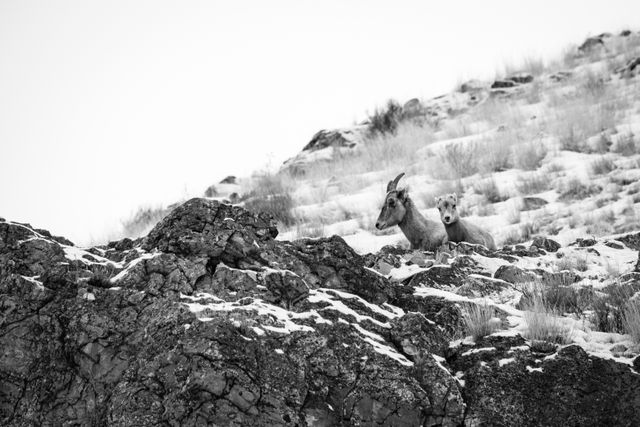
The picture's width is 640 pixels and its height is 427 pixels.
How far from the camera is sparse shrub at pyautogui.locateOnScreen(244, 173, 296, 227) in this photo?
14586 millimetres

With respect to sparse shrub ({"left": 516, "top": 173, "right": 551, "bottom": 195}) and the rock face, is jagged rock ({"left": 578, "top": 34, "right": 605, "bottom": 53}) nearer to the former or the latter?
sparse shrub ({"left": 516, "top": 173, "right": 551, "bottom": 195})

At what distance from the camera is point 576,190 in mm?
13695

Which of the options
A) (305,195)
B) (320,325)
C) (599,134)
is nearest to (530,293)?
(320,325)

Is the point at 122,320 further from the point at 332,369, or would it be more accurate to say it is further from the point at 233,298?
the point at 332,369

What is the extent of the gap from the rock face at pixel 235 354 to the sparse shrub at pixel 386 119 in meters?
16.9

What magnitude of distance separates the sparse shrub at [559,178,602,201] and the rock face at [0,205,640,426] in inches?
322

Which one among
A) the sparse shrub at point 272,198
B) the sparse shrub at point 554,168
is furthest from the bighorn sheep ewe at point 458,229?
the sparse shrub at point 554,168

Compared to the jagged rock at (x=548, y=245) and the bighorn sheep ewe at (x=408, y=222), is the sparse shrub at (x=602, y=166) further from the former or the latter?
the jagged rock at (x=548, y=245)

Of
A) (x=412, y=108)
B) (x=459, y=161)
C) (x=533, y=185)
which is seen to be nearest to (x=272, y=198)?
(x=459, y=161)

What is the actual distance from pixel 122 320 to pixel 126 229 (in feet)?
37.3

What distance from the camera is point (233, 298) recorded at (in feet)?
18.7

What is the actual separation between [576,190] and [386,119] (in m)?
10.8

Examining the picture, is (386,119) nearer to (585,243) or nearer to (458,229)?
(458,229)

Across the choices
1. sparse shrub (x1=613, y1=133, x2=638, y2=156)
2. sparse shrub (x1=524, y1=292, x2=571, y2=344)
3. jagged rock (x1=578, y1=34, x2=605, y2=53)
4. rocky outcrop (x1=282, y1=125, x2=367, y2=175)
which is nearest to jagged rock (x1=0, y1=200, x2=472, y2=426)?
sparse shrub (x1=524, y1=292, x2=571, y2=344)
